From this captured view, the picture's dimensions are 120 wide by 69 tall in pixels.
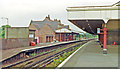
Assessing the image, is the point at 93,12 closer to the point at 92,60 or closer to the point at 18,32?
the point at 92,60

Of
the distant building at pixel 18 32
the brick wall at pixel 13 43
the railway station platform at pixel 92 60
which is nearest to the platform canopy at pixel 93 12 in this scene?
the railway station platform at pixel 92 60

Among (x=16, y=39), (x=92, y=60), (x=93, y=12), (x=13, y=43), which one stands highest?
(x=93, y=12)

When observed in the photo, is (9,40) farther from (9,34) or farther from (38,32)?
(38,32)

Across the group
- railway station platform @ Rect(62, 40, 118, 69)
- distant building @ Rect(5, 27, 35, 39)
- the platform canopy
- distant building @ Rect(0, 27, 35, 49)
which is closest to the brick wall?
distant building @ Rect(0, 27, 35, 49)

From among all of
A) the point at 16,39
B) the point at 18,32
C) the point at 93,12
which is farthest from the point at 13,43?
the point at 93,12

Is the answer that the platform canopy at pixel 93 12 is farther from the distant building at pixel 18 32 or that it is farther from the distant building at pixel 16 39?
the distant building at pixel 18 32

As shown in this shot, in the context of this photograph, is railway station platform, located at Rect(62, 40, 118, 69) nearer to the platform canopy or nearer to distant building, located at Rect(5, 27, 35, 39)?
the platform canopy

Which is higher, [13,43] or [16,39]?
[16,39]

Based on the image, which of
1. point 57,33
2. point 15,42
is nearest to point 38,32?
point 57,33

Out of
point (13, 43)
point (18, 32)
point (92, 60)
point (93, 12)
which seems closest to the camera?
point (92, 60)

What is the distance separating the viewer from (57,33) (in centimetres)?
5756

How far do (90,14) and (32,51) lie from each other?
9.62m

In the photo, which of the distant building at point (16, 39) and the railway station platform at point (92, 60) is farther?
the distant building at point (16, 39)

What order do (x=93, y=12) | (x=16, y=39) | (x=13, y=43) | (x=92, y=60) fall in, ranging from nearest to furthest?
(x=92, y=60) → (x=93, y=12) → (x=13, y=43) → (x=16, y=39)
